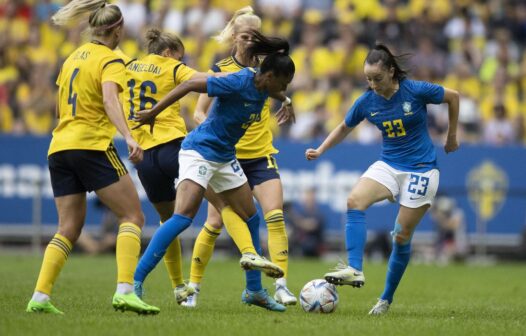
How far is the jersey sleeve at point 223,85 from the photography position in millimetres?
8945

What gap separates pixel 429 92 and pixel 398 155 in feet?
2.10

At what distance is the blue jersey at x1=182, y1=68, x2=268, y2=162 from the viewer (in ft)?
30.1

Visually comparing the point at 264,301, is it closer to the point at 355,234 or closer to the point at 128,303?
the point at 355,234

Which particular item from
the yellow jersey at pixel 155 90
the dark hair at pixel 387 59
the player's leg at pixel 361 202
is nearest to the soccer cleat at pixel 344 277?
the player's leg at pixel 361 202

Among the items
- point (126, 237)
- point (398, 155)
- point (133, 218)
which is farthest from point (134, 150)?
point (398, 155)

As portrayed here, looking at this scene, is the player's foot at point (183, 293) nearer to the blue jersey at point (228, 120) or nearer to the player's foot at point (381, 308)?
the blue jersey at point (228, 120)

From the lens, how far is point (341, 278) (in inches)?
362

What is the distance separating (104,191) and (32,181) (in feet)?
38.4

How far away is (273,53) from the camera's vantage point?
9.26 m

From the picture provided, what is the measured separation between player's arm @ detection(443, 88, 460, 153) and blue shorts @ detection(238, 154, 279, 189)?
1764mm

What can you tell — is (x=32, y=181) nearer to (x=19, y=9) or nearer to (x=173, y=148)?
(x=19, y=9)

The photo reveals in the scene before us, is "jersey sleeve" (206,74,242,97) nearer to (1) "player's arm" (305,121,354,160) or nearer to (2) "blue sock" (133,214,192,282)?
(2) "blue sock" (133,214,192,282)

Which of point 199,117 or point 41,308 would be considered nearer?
point 41,308

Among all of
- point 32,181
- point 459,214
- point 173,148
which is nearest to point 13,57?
point 32,181
